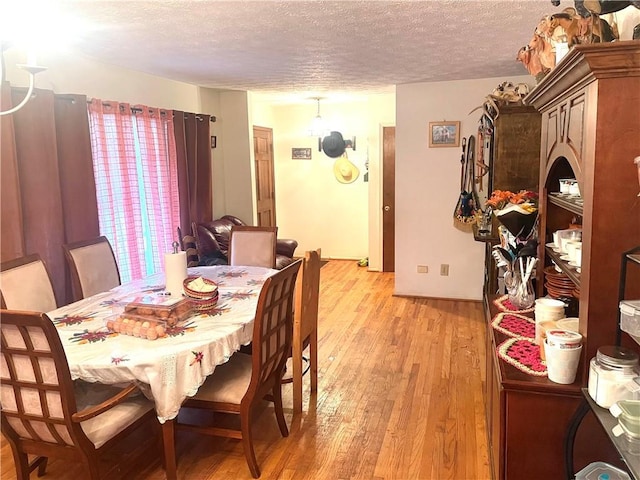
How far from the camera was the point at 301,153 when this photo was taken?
763 cm

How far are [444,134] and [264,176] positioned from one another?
2.92 metres

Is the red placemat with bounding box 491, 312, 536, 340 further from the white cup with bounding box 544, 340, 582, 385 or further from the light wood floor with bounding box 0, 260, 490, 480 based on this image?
the light wood floor with bounding box 0, 260, 490, 480

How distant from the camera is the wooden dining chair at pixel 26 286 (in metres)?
2.67

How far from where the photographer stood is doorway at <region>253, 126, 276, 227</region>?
691cm

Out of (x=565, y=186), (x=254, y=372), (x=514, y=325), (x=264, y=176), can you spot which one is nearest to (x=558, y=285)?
(x=514, y=325)

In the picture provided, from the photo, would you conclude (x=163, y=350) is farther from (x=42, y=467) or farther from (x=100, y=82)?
(x=100, y=82)

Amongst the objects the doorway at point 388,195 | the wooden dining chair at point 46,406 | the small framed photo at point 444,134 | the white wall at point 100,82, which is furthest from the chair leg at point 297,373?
the doorway at point 388,195

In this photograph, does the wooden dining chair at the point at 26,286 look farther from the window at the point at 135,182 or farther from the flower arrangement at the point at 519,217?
the flower arrangement at the point at 519,217

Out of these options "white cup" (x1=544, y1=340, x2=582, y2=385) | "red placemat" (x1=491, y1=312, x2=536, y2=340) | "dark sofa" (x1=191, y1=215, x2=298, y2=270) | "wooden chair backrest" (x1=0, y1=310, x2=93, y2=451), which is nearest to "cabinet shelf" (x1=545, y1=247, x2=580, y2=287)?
"white cup" (x1=544, y1=340, x2=582, y2=385)

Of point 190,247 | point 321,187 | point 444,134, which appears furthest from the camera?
point 321,187

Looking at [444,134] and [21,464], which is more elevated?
[444,134]

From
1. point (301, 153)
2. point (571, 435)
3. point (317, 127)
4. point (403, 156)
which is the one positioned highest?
point (317, 127)

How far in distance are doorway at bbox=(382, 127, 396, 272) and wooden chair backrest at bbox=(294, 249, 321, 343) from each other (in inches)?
140

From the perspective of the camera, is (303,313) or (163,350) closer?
(163,350)
